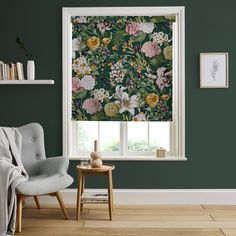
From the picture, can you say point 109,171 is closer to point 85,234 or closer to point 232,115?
point 85,234

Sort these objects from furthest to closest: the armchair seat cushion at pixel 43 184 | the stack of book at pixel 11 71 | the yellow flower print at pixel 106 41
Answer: the yellow flower print at pixel 106 41 < the stack of book at pixel 11 71 < the armchair seat cushion at pixel 43 184

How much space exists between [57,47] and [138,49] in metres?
0.98

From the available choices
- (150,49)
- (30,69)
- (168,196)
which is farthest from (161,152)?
(30,69)

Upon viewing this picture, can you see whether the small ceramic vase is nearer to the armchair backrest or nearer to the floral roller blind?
the armchair backrest

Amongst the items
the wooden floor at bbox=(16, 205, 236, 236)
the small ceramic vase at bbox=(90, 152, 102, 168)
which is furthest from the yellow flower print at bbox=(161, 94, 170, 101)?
the wooden floor at bbox=(16, 205, 236, 236)

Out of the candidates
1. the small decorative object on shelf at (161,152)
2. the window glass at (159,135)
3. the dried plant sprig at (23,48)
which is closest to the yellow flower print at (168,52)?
the window glass at (159,135)

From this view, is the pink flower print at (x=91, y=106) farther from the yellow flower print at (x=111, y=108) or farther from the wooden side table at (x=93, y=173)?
the wooden side table at (x=93, y=173)

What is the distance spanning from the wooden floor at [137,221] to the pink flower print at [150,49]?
182 centimetres

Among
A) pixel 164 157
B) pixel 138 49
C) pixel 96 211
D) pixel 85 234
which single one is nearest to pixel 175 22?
pixel 138 49

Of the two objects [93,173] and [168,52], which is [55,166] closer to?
[93,173]

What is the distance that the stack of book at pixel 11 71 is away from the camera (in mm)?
5023

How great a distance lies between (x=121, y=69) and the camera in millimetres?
5238

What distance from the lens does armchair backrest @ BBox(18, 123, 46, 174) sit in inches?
191

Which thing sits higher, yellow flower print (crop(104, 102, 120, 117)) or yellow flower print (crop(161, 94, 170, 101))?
yellow flower print (crop(161, 94, 170, 101))
